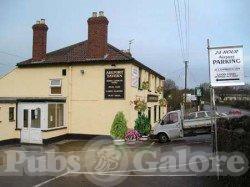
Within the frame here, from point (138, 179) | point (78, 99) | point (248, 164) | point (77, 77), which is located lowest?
point (138, 179)

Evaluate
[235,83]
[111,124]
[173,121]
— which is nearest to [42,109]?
[111,124]

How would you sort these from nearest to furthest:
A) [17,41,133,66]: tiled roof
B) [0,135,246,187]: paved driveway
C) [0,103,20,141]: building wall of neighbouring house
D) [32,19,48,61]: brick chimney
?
[0,135,246,187]: paved driveway < [0,103,20,141]: building wall of neighbouring house < [17,41,133,66]: tiled roof < [32,19,48,61]: brick chimney

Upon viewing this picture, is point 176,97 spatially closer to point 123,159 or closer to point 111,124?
point 111,124

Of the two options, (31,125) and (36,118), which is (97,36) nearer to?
(36,118)

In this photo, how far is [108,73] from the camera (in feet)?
79.1

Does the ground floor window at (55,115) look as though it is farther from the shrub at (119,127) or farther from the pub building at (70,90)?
the shrub at (119,127)

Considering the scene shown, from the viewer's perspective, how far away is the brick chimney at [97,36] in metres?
24.5

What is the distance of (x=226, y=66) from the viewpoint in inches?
407

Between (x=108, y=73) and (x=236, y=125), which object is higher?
(x=108, y=73)

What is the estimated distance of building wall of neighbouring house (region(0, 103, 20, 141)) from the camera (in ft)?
71.8

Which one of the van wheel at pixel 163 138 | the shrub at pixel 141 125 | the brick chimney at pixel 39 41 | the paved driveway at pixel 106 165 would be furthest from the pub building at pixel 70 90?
Answer: the van wheel at pixel 163 138

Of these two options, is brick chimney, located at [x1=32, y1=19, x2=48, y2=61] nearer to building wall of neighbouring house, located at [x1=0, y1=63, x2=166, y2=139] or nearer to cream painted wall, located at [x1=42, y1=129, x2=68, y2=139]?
building wall of neighbouring house, located at [x1=0, y1=63, x2=166, y2=139]

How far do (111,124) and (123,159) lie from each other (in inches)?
304

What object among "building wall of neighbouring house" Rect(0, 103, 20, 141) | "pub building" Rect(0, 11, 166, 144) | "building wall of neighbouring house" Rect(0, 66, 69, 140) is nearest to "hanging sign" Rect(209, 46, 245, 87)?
"pub building" Rect(0, 11, 166, 144)
